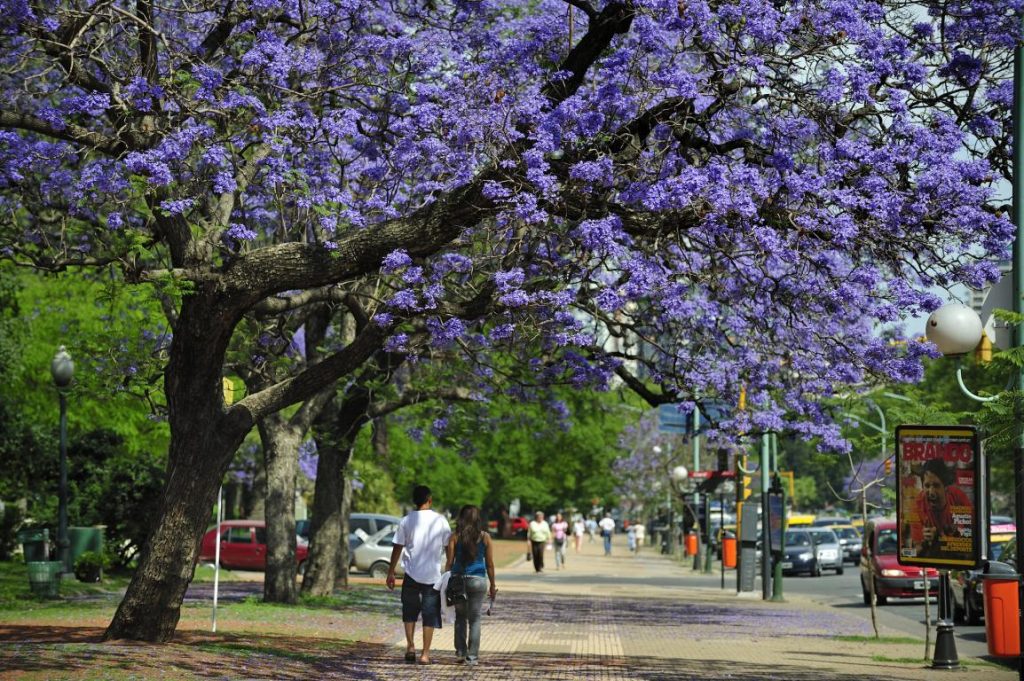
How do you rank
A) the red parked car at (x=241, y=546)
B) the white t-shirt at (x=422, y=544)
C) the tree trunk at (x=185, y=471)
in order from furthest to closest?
the red parked car at (x=241, y=546)
the white t-shirt at (x=422, y=544)
the tree trunk at (x=185, y=471)

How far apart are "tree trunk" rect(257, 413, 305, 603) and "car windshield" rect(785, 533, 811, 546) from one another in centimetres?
2695

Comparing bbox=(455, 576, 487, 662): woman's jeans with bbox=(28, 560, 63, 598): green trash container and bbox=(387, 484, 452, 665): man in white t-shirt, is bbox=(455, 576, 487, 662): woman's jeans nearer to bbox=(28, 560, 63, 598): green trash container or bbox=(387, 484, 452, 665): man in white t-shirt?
bbox=(387, 484, 452, 665): man in white t-shirt

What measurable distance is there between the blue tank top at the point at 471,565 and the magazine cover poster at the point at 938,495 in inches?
166

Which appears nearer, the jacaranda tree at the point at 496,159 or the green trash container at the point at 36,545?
the jacaranda tree at the point at 496,159

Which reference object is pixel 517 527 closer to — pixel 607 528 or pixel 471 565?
pixel 607 528

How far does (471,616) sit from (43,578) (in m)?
10.4

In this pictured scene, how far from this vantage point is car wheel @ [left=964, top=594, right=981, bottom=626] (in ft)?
78.6

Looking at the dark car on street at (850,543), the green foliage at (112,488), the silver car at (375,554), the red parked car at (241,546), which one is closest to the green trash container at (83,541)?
the green foliage at (112,488)

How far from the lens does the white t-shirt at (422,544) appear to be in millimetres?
14531

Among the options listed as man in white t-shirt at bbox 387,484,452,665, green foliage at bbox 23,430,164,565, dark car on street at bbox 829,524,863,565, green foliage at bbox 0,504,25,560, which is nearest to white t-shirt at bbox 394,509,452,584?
man in white t-shirt at bbox 387,484,452,665

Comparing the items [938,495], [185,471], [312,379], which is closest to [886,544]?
[938,495]

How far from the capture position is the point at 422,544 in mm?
14594

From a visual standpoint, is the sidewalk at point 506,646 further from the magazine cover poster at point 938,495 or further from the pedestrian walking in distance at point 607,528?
the pedestrian walking in distance at point 607,528

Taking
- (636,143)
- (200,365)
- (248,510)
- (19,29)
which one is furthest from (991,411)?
(248,510)
